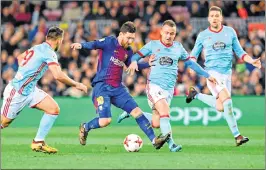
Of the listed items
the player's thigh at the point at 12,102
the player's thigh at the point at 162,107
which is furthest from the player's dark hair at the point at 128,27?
the player's thigh at the point at 12,102

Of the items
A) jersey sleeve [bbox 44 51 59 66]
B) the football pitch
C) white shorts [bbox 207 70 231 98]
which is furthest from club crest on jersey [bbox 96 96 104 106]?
white shorts [bbox 207 70 231 98]

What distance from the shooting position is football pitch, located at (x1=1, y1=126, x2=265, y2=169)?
10461mm

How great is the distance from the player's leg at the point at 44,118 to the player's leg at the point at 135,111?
1263mm

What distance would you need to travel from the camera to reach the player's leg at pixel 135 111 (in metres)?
13.1

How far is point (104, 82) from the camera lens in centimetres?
1362

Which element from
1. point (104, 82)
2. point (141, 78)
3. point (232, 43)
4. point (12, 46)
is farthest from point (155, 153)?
point (12, 46)

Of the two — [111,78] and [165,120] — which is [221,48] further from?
[165,120]

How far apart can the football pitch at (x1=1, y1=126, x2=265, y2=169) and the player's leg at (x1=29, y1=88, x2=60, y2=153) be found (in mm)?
177

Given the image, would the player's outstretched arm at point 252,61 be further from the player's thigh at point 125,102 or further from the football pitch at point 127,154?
the player's thigh at point 125,102

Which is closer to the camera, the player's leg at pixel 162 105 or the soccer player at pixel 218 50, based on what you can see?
the player's leg at pixel 162 105

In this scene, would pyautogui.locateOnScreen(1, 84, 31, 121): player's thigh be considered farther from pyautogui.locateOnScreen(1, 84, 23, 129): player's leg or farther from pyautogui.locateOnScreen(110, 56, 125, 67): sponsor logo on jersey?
pyautogui.locateOnScreen(110, 56, 125, 67): sponsor logo on jersey

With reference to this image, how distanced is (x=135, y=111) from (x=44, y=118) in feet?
5.11

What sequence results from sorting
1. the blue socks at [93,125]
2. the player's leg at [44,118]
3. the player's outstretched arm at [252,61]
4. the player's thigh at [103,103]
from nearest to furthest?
the player's leg at [44,118], the player's thigh at [103,103], the blue socks at [93,125], the player's outstretched arm at [252,61]

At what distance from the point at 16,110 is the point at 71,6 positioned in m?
13.5
